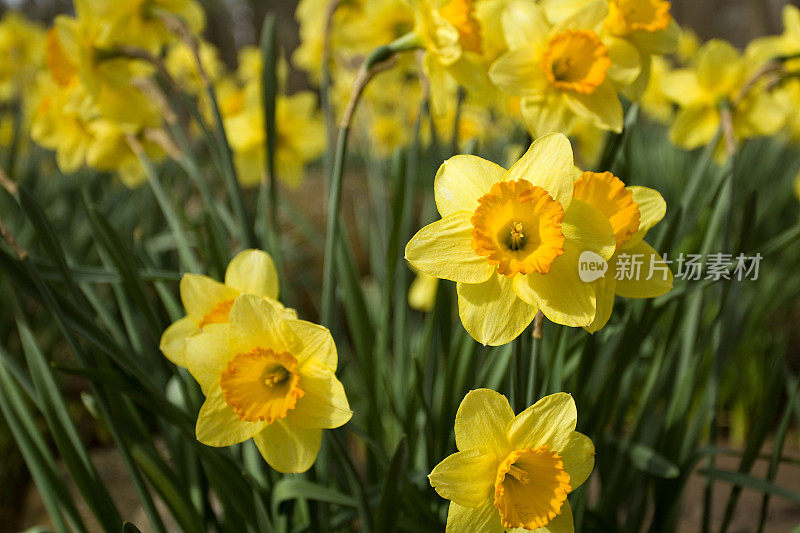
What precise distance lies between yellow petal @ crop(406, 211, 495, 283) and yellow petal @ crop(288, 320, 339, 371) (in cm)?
13

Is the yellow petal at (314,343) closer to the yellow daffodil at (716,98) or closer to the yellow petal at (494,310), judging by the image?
the yellow petal at (494,310)

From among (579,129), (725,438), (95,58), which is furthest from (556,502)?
(725,438)

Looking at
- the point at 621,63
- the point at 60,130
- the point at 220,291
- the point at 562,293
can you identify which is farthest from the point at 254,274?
the point at 60,130

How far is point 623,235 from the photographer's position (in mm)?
644

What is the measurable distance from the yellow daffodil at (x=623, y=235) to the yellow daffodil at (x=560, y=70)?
0.20 meters

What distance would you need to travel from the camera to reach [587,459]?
64 cm

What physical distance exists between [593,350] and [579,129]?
1099 millimetres

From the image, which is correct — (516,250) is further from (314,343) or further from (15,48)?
(15,48)

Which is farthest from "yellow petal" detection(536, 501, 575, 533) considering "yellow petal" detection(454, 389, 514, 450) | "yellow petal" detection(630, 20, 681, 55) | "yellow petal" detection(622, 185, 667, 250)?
"yellow petal" detection(630, 20, 681, 55)

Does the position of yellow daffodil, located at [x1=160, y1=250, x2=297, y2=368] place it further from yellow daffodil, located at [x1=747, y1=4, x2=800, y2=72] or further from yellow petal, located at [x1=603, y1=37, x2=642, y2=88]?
yellow daffodil, located at [x1=747, y1=4, x2=800, y2=72]

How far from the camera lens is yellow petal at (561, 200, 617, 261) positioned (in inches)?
24.2

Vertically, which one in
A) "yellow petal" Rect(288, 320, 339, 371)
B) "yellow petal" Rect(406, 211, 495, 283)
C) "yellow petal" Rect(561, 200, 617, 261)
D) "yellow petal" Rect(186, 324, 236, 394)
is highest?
"yellow petal" Rect(561, 200, 617, 261)

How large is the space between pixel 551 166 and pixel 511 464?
32 cm

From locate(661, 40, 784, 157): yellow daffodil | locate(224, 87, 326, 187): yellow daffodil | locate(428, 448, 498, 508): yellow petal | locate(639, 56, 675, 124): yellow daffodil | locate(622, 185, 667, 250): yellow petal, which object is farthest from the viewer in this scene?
locate(639, 56, 675, 124): yellow daffodil
